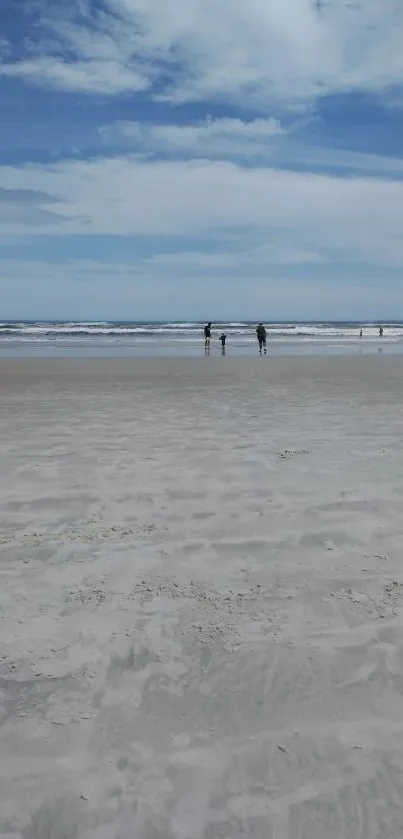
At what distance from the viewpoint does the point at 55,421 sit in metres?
12.4

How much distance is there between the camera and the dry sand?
8.37 ft

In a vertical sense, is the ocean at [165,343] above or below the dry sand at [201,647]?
above

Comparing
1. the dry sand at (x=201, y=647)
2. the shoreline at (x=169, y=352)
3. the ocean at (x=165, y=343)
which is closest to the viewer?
the dry sand at (x=201, y=647)

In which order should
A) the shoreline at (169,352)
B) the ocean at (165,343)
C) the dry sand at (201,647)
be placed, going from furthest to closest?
the ocean at (165,343), the shoreline at (169,352), the dry sand at (201,647)

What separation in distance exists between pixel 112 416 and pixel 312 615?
9.47 meters

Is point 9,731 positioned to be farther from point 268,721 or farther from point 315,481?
point 315,481

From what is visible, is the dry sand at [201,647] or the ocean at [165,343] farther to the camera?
the ocean at [165,343]

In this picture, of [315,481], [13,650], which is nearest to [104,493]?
[315,481]

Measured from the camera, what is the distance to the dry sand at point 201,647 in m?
2.55

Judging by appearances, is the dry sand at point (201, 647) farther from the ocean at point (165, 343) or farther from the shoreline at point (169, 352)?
the ocean at point (165, 343)

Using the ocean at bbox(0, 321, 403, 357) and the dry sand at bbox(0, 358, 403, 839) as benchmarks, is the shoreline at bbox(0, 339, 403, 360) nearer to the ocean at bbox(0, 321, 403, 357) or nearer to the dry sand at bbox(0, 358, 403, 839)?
the ocean at bbox(0, 321, 403, 357)

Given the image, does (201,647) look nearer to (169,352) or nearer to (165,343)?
(169,352)

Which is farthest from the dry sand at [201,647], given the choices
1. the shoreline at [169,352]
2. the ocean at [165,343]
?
the ocean at [165,343]

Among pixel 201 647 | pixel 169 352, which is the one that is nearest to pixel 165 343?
pixel 169 352
